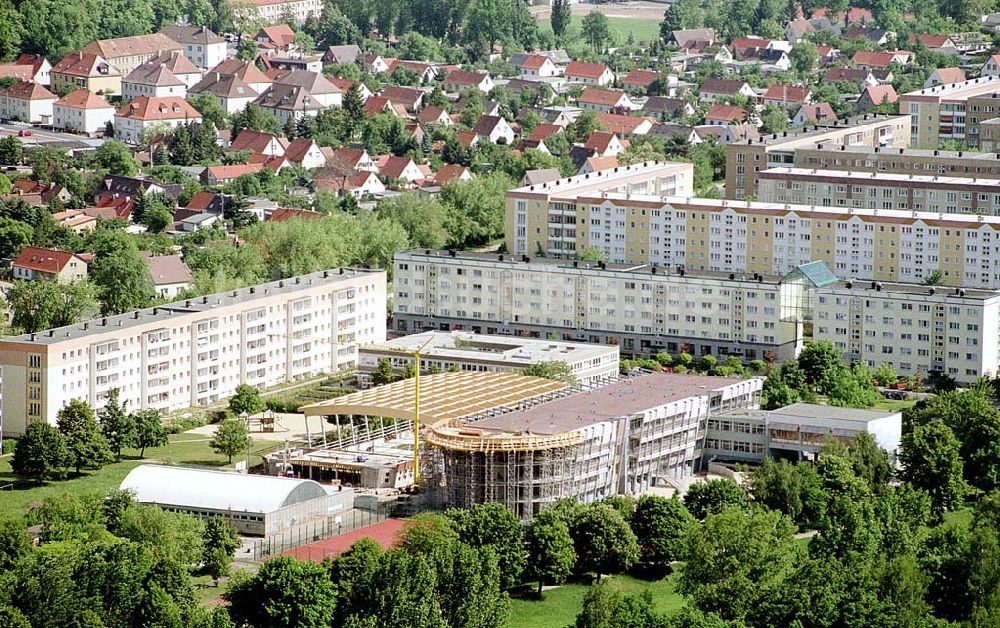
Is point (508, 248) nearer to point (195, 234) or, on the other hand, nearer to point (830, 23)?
point (195, 234)

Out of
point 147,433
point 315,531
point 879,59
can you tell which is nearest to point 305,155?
point 879,59

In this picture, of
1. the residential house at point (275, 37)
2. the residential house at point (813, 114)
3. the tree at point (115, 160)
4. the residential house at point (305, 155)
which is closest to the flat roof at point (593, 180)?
the residential house at point (305, 155)

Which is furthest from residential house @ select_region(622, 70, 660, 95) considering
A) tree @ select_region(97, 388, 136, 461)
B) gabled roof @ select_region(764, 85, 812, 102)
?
tree @ select_region(97, 388, 136, 461)

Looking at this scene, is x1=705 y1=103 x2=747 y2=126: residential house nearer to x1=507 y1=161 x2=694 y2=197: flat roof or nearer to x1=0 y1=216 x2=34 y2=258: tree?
x1=507 y1=161 x2=694 y2=197: flat roof

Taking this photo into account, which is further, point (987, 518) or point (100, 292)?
point (100, 292)

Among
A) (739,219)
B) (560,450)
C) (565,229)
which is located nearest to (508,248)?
(565,229)

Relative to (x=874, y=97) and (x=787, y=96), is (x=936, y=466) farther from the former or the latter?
(x=787, y=96)

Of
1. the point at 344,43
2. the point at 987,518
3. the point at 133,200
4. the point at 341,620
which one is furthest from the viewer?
the point at 344,43
